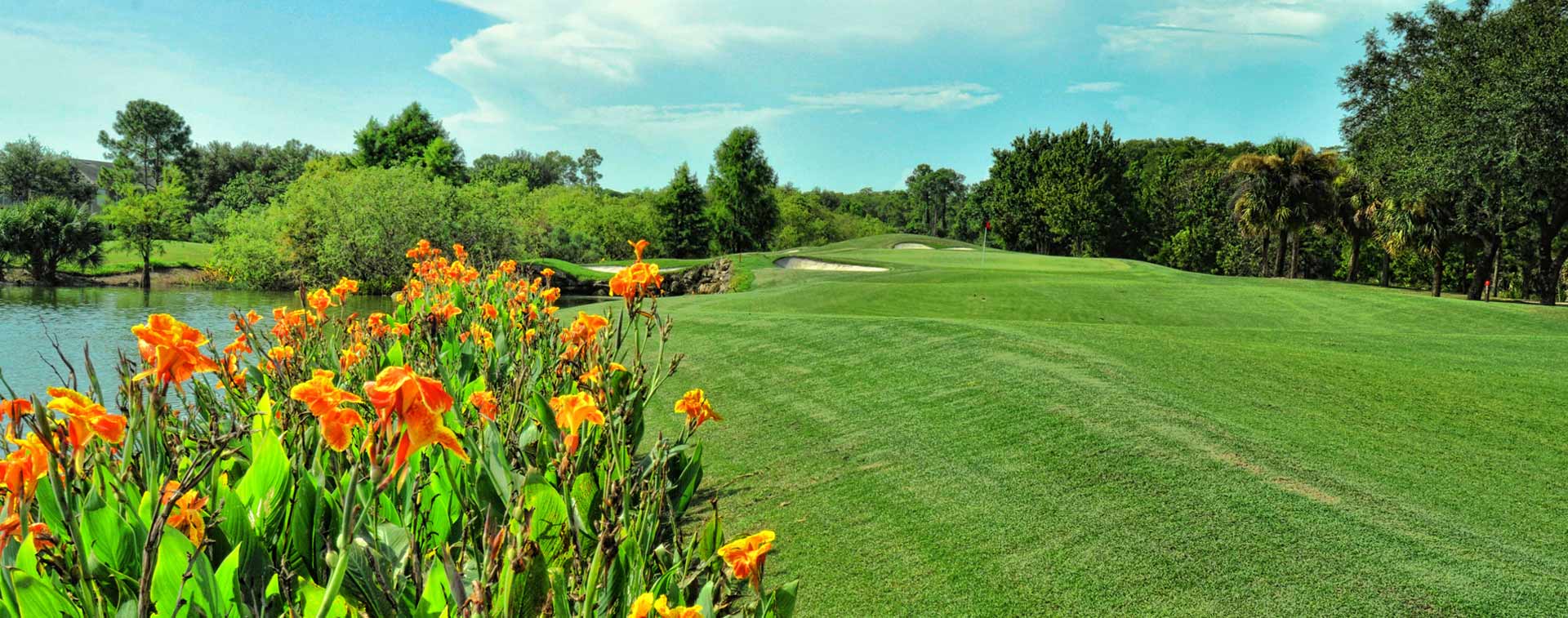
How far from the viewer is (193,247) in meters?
42.7

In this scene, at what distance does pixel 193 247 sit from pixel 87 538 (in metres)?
49.0

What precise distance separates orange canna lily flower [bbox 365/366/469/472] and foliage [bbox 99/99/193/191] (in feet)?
238

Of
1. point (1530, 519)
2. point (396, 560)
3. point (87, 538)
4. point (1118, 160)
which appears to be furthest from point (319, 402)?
point (1118, 160)

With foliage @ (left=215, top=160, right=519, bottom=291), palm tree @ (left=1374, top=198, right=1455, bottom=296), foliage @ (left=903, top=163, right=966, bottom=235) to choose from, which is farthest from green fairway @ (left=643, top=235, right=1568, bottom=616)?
foliage @ (left=903, top=163, right=966, bottom=235)

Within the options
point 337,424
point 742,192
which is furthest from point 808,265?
point 337,424

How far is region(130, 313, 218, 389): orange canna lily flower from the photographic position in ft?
5.34

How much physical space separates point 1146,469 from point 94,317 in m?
20.8

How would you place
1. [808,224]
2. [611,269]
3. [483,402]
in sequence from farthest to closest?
[808,224], [611,269], [483,402]

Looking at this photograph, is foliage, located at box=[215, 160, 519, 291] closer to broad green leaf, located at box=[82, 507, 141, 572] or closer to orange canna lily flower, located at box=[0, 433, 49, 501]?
broad green leaf, located at box=[82, 507, 141, 572]

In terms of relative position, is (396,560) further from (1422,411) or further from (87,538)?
(1422,411)

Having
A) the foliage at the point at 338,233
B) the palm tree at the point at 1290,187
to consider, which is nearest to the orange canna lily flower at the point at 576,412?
the foliage at the point at 338,233

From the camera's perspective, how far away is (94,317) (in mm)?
17906

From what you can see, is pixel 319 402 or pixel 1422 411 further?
pixel 1422 411

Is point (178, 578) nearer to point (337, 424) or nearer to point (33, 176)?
point (337, 424)
